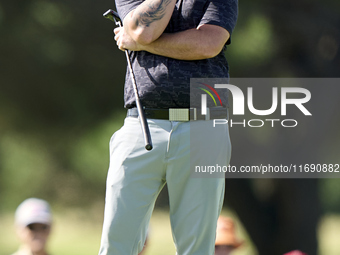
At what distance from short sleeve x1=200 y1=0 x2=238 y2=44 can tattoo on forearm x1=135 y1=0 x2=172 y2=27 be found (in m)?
0.14

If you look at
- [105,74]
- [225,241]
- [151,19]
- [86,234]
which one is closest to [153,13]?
[151,19]

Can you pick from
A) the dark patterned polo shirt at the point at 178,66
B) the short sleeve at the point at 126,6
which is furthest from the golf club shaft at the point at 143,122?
the short sleeve at the point at 126,6

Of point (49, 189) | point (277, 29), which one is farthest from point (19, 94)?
point (277, 29)

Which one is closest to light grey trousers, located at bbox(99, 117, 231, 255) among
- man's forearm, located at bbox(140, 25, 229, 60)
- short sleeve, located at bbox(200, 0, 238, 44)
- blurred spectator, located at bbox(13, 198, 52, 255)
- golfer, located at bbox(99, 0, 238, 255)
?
golfer, located at bbox(99, 0, 238, 255)

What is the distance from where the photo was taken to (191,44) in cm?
156

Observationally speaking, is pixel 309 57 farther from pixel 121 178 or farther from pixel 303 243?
pixel 121 178

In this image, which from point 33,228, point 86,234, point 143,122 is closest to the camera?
point 143,122

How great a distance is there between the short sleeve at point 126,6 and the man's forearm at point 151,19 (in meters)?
0.08

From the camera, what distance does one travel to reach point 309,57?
404 centimetres

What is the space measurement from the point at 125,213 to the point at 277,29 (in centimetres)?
290

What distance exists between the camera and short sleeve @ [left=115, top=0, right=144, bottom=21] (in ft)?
5.55

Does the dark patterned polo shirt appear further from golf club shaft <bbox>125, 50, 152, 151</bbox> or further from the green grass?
the green grass

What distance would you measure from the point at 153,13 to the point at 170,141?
1.33 ft

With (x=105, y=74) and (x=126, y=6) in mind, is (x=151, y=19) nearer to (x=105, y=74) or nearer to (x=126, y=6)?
(x=126, y=6)
